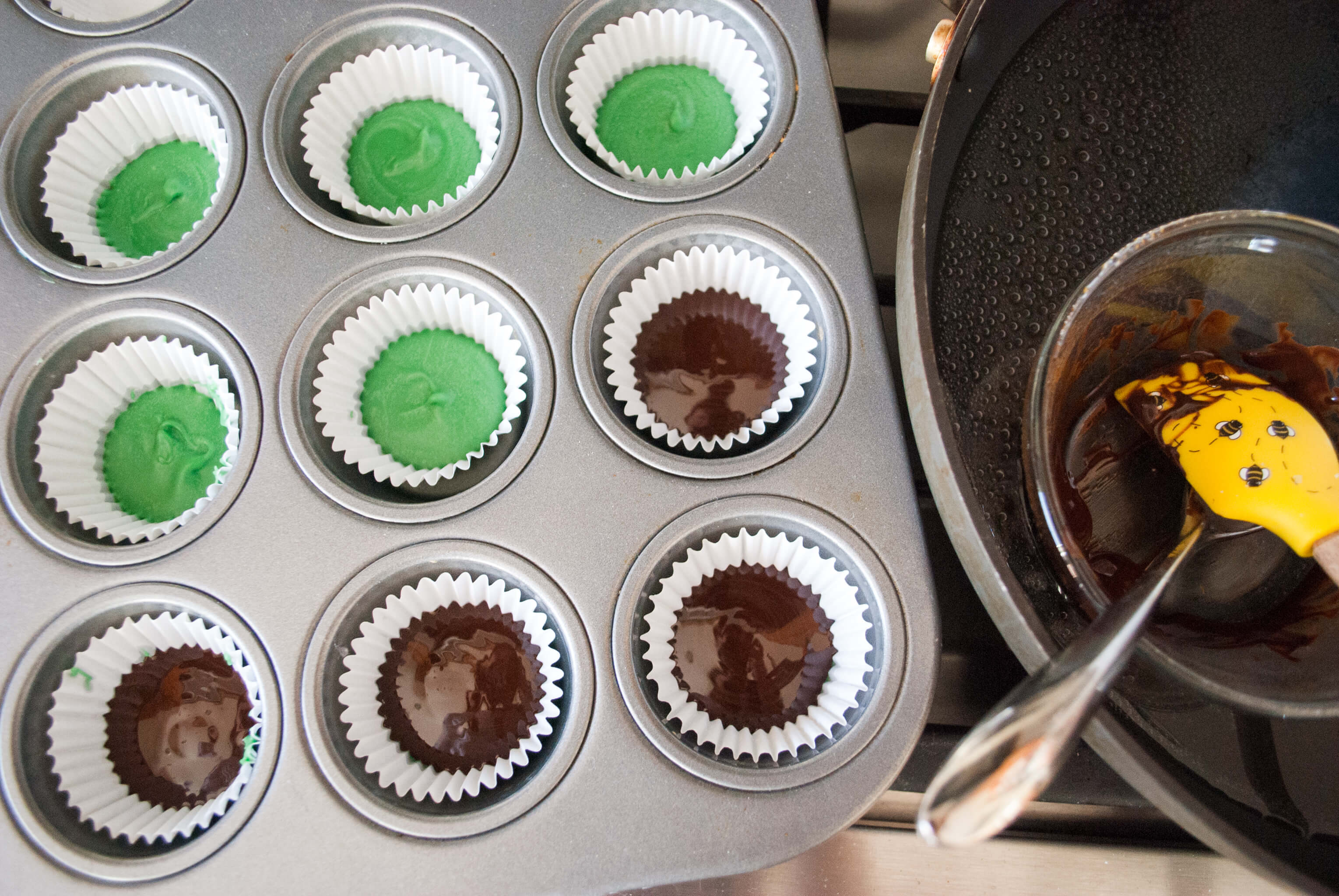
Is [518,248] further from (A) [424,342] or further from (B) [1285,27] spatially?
(B) [1285,27]

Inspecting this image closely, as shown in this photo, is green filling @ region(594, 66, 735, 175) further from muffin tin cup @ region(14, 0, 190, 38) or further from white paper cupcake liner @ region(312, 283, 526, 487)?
muffin tin cup @ region(14, 0, 190, 38)

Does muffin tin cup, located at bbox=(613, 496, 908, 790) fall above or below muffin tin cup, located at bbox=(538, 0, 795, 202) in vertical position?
below

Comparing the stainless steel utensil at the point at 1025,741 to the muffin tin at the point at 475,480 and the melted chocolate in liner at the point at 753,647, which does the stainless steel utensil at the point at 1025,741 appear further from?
the melted chocolate in liner at the point at 753,647

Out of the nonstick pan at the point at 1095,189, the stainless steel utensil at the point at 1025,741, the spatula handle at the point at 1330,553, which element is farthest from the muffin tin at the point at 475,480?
the spatula handle at the point at 1330,553

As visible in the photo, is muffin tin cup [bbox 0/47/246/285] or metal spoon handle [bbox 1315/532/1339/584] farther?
muffin tin cup [bbox 0/47/246/285]

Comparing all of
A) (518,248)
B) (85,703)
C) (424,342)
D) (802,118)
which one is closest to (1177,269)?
(802,118)

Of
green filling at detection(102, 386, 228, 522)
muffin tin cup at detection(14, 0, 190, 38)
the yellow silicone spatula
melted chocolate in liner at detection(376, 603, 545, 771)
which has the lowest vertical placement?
melted chocolate in liner at detection(376, 603, 545, 771)

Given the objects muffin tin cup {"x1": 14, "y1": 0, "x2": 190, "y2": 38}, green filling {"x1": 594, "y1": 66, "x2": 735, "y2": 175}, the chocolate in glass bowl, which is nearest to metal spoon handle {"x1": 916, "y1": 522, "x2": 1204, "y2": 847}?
the chocolate in glass bowl

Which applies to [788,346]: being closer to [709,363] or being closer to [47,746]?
[709,363]
